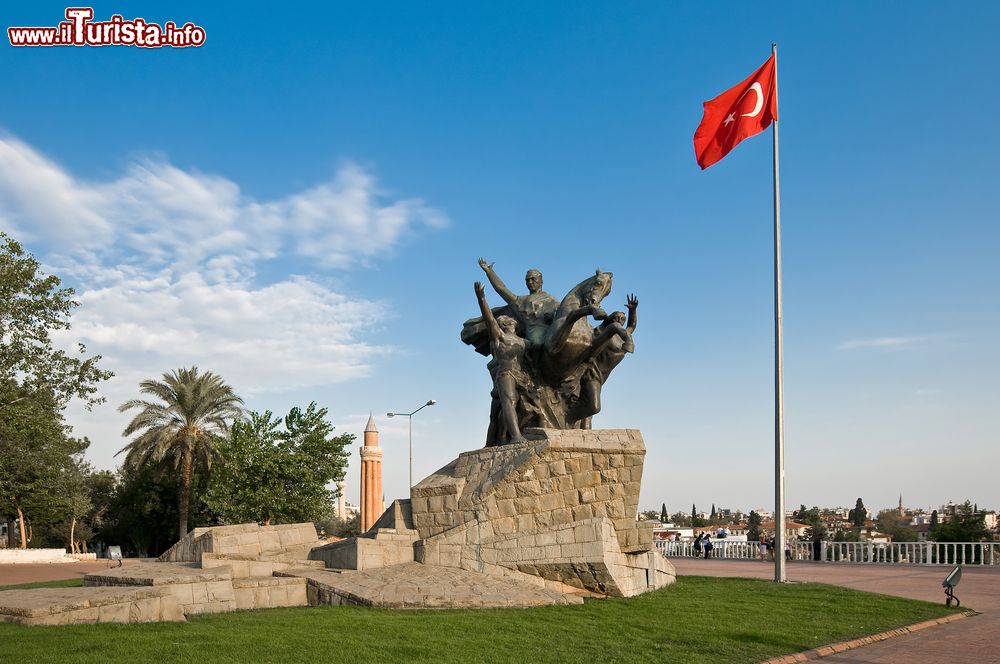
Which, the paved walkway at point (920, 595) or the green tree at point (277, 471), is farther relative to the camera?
the green tree at point (277, 471)

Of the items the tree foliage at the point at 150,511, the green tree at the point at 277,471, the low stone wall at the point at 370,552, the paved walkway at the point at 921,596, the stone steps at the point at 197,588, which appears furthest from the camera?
the tree foliage at the point at 150,511

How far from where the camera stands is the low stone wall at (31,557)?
3488 centimetres

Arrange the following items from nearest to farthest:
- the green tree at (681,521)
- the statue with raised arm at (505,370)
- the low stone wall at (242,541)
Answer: the low stone wall at (242,541), the statue with raised arm at (505,370), the green tree at (681,521)

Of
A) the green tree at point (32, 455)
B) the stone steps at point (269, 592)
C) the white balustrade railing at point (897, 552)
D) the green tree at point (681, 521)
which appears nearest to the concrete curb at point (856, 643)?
the stone steps at point (269, 592)

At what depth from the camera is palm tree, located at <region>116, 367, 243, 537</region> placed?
33.5 metres

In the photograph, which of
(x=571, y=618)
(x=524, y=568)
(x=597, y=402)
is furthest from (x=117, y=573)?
(x=597, y=402)

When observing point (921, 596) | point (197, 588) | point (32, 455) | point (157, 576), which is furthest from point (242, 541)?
point (32, 455)

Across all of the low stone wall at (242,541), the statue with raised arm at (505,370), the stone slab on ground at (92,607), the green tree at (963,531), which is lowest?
the green tree at (963,531)

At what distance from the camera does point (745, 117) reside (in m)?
19.0

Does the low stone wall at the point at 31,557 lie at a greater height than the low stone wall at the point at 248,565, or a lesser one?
lesser

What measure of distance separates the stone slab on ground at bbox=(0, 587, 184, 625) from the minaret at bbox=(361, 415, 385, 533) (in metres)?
33.2

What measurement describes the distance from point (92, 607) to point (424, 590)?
430cm

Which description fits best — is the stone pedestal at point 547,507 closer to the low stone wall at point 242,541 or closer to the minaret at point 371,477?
the low stone wall at point 242,541

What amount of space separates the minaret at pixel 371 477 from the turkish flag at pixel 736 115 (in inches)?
1164
